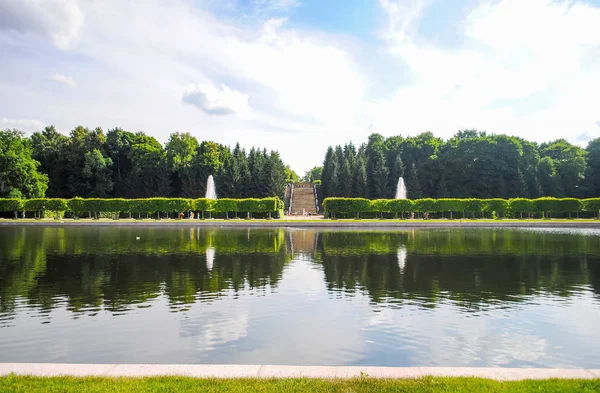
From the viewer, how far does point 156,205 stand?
50.4 metres

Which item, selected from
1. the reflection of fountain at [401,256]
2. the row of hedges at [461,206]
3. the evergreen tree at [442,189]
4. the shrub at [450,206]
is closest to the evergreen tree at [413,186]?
the evergreen tree at [442,189]

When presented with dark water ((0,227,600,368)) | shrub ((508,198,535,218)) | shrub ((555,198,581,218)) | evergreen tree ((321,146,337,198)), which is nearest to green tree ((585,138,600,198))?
shrub ((555,198,581,218))

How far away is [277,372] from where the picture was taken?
5.71m

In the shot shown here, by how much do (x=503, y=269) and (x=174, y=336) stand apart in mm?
12353

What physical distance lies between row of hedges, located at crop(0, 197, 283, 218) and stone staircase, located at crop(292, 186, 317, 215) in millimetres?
15349

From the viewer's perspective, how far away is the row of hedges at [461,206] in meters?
49.6

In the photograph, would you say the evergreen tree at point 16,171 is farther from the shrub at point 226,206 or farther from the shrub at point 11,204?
the shrub at point 226,206

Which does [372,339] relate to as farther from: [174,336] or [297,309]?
[174,336]

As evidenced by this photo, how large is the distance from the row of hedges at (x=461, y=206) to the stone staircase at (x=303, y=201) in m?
15.6

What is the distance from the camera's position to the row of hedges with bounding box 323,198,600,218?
4956 cm

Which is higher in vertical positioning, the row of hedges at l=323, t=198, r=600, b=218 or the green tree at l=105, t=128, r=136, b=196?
the green tree at l=105, t=128, r=136, b=196

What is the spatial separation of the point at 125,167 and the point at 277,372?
75036 millimetres

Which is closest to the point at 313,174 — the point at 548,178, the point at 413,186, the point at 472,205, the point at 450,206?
the point at 413,186

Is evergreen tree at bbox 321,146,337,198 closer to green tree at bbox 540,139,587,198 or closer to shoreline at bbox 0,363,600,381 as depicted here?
green tree at bbox 540,139,587,198
